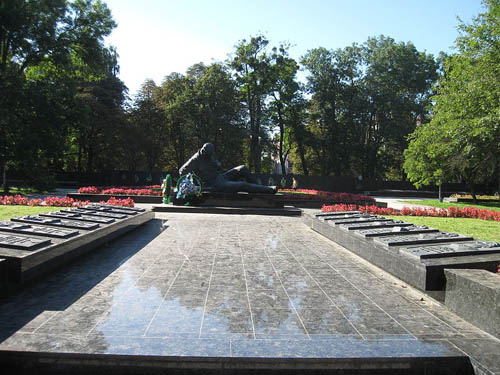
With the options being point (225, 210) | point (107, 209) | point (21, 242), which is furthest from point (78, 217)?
point (225, 210)

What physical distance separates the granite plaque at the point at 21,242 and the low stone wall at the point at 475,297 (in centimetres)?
450

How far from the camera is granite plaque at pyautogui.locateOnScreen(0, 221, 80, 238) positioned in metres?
4.96

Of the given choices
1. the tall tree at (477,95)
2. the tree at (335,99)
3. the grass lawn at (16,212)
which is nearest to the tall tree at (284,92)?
the tree at (335,99)

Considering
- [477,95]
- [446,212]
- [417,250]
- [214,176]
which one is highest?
[477,95]

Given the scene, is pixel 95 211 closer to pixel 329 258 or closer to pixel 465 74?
pixel 329 258

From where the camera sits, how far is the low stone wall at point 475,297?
3054mm

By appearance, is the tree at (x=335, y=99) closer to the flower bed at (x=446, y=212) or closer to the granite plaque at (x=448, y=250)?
the flower bed at (x=446, y=212)

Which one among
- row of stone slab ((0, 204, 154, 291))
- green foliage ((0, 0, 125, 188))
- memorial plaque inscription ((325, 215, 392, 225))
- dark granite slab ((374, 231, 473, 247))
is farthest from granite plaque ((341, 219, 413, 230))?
green foliage ((0, 0, 125, 188))

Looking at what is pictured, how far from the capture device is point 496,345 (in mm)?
2896

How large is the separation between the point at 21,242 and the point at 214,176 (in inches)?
442

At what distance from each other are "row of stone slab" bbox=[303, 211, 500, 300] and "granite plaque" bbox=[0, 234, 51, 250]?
173 inches

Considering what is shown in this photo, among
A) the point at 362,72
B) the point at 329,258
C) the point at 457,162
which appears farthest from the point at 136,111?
the point at 329,258

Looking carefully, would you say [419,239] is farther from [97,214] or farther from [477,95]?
[477,95]

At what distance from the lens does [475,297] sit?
131 inches
